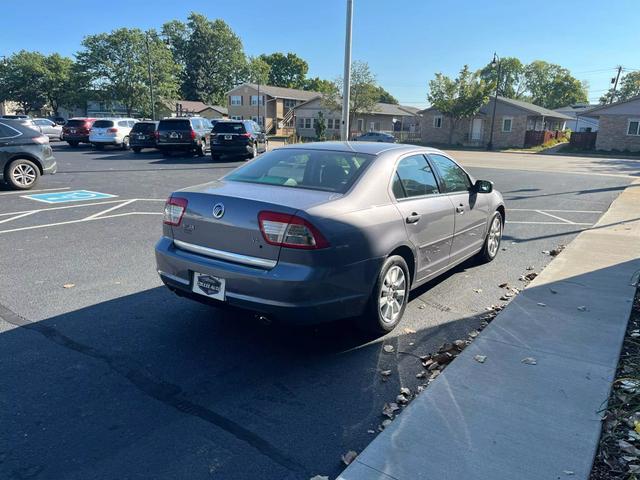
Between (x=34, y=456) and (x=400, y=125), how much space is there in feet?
234

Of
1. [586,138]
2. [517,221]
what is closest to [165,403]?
[517,221]

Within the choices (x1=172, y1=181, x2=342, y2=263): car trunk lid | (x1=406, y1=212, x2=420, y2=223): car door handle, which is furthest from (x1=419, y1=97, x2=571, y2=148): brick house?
(x1=172, y1=181, x2=342, y2=263): car trunk lid

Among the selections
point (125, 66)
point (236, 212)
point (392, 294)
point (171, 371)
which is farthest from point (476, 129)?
point (171, 371)

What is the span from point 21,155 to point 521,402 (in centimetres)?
1216

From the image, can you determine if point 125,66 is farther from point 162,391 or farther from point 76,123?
point 162,391

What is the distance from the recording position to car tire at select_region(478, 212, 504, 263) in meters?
6.56

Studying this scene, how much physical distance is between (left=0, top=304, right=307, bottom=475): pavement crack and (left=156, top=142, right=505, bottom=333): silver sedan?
719 mm

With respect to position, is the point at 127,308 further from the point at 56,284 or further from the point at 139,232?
the point at 139,232

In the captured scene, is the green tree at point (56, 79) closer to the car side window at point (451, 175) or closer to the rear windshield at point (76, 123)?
the rear windshield at point (76, 123)

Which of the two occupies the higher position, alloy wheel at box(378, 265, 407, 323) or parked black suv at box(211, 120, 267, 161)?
parked black suv at box(211, 120, 267, 161)

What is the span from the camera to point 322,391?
3.43 m

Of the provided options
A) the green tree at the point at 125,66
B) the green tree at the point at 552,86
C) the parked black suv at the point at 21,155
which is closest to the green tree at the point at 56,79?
the green tree at the point at 125,66

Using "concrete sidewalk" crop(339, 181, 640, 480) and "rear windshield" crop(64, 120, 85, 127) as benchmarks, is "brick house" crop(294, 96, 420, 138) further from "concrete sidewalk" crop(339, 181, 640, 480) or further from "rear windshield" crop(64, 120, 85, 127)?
"concrete sidewalk" crop(339, 181, 640, 480)

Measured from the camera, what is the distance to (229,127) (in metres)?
21.3
